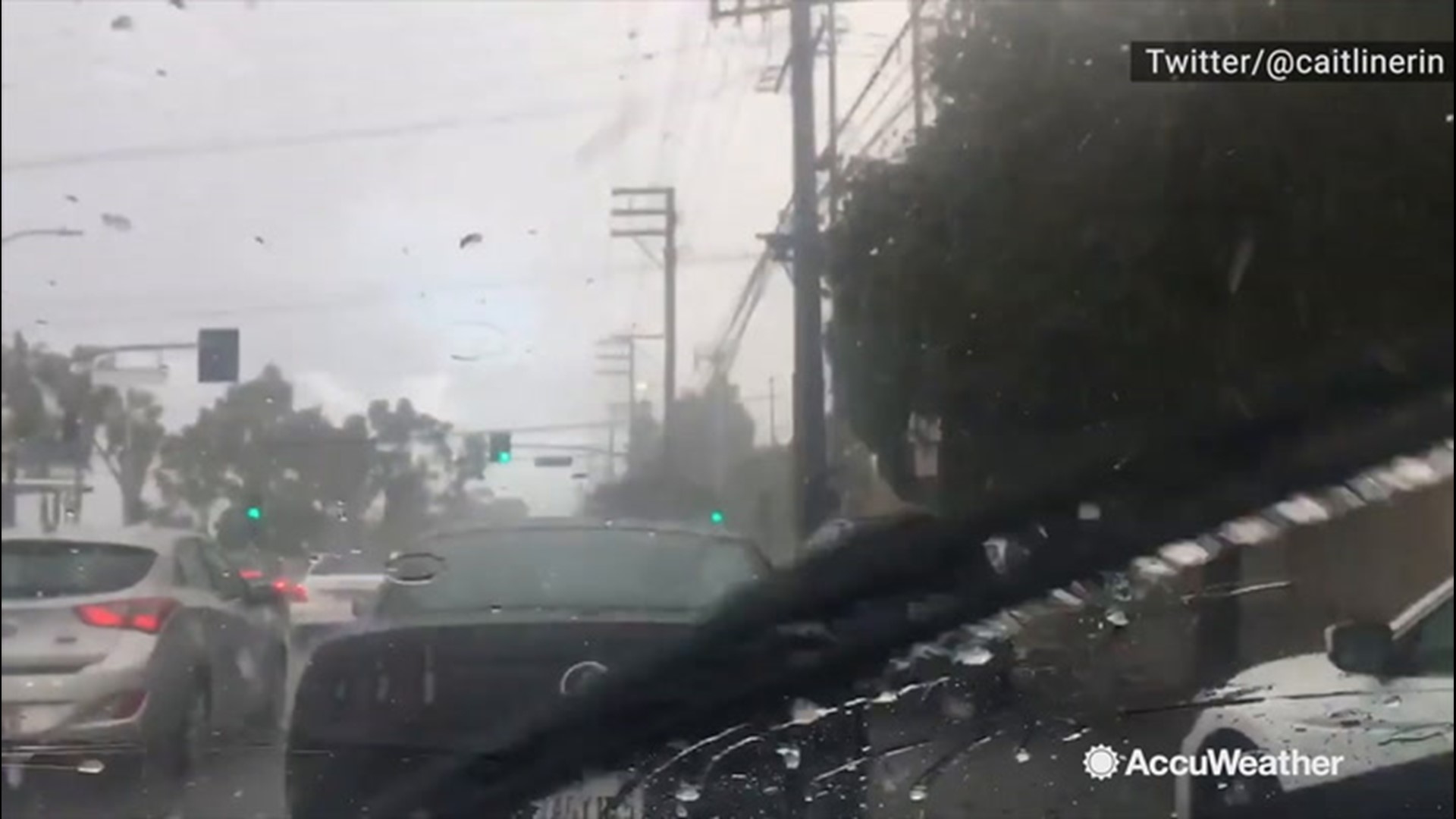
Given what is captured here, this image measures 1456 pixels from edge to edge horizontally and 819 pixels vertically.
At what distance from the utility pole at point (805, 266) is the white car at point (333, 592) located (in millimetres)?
1139

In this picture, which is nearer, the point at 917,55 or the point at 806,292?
the point at 806,292

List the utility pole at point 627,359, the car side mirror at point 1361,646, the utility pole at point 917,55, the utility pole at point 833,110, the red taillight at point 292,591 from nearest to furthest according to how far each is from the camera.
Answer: the car side mirror at point 1361,646
the red taillight at point 292,591
the utility pole at point 627,359
the utility pole at point 833,110
the utility pole at point 917,55

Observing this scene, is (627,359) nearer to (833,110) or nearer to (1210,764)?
(833,110)

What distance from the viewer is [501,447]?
13.5 feet

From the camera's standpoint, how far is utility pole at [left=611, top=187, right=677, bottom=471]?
404 centimetres

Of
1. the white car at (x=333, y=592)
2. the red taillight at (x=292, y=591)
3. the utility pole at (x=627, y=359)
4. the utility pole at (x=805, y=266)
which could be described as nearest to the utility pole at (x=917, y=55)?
the utility pole at (x=805, y=266)

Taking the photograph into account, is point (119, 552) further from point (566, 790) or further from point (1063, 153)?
point (1063, 153)

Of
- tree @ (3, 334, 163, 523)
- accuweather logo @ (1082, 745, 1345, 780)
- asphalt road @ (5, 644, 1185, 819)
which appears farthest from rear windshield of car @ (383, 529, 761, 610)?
accuweather logo @ (1082, 745, 1345, 780)

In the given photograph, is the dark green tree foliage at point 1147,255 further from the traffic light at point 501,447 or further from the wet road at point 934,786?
the traffic light at point 501,447

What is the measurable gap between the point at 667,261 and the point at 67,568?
172 centimetres

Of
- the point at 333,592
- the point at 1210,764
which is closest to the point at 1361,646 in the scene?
the point at 1210,764

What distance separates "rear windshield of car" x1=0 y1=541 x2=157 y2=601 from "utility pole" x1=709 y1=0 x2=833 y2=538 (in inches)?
67.0

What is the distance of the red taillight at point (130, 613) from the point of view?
391cm

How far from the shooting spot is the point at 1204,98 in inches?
168
